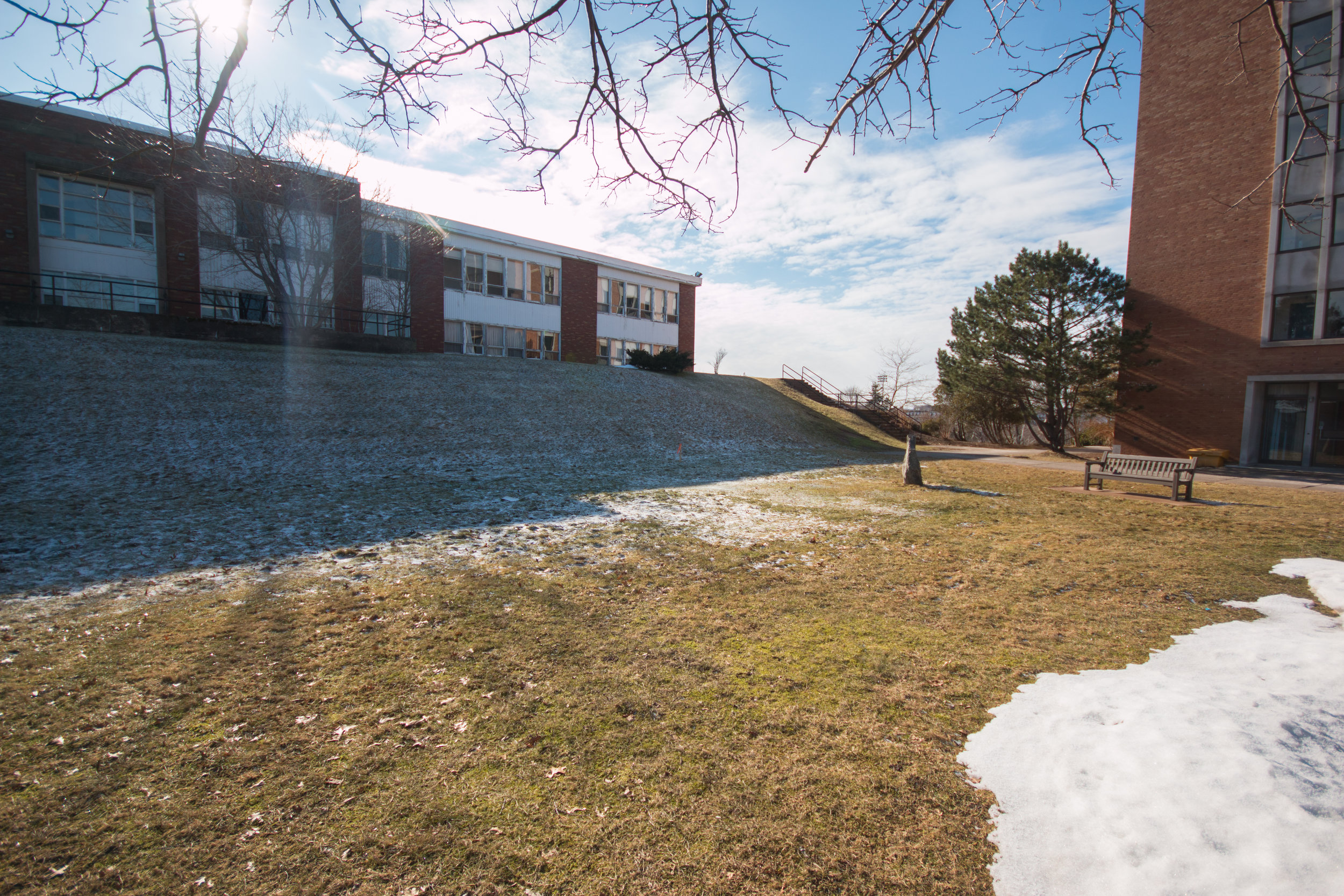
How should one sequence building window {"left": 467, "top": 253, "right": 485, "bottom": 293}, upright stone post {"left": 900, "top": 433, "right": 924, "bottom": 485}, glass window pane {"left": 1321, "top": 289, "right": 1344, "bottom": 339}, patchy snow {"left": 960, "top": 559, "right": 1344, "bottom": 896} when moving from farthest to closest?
building window {"left": 467, "top": 253, "right": 485, "bottom": 293}
glass window pane {"left": 1321, "top": 289, "right": 1344, "bottom": 339}
upright stone post {"left": 900, "top": 433, "right": 924, "bottom": 485}
patchy snow {"left": 960, "top": 559, "right": 1344, "bottom": 896}

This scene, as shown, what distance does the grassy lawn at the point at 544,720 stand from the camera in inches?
88.9

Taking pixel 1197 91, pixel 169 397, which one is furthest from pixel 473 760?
pixel 1197 91

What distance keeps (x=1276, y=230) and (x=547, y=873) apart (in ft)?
92.3

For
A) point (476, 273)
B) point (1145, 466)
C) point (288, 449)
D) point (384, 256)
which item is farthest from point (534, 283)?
Result: point (1145, 466)

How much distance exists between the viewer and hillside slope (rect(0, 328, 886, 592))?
693 centimetres

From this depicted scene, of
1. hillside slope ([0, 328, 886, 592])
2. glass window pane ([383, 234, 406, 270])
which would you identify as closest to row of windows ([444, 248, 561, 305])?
glass window pane ([383, 234, 406, 270])

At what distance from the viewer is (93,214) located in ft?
64.6

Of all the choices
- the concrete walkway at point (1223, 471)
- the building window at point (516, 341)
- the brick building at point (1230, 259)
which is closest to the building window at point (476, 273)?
the building window at point (516, 341)

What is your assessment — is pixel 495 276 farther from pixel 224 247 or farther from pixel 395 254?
pixel 224 247

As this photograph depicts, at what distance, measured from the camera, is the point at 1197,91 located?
68.8 ft

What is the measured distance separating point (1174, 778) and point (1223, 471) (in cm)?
2266

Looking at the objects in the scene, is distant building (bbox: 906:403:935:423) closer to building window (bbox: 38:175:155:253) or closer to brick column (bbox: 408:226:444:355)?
brick column (bbox: 408:226:444:355)

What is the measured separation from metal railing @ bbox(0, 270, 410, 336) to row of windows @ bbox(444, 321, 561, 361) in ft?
13.6

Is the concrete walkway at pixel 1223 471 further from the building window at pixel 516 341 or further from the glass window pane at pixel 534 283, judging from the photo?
the glass window pane at pixel 534 283
